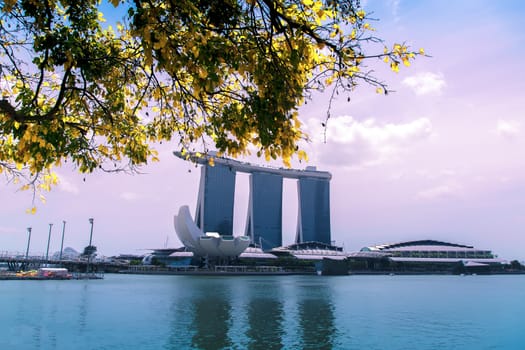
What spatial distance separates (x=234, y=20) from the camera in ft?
16.2

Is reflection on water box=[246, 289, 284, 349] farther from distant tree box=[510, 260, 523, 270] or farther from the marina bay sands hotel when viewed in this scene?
distant tree box=[510, 260, 523, 270]

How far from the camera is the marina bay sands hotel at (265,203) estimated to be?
139 metres

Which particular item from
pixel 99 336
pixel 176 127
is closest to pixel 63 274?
pixel 99 336

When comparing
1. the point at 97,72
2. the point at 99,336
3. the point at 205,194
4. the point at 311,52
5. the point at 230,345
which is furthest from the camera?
the point at 205,194

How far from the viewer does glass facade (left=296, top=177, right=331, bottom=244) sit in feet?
516

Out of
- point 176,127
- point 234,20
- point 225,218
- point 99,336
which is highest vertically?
point 225,218

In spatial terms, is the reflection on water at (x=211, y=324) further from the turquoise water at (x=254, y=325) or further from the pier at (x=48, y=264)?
the pier at (x=48, y=264)

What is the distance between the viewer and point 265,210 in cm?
14988

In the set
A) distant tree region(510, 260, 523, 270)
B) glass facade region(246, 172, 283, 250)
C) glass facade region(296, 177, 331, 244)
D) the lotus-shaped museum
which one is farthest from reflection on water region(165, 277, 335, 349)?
distant tree region(510, 260, 523, 270)

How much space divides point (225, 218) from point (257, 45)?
453 ft

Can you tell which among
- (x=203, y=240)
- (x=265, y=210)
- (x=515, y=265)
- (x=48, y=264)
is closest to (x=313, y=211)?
(x=265, y=210)

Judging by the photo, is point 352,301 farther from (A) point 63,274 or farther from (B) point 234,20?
(A) point 63,274

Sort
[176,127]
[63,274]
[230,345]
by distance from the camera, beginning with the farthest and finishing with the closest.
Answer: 1. [63,274]
2. [230,345]
3. [176,127]

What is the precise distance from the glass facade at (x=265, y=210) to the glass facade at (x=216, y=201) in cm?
785
